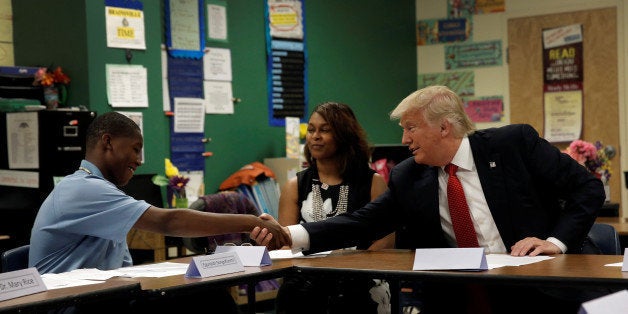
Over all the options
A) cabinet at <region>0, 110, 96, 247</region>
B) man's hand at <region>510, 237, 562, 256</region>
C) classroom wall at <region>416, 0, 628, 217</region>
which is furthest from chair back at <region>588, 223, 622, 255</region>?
classroom wall at <region>416, 0, 628, 217</region>

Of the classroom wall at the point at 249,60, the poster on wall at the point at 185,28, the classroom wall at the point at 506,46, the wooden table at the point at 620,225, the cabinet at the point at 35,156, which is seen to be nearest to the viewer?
the wooden table at the point at 620,225

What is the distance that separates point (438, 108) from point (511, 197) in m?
0.45

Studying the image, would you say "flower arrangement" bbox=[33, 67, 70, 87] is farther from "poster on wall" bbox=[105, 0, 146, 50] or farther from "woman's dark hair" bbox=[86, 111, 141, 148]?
"woman's dark hair" bbox=[86, 111, 141, 148]

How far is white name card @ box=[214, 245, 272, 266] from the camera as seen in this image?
3096 millimetres

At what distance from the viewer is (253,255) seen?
10.2 feet

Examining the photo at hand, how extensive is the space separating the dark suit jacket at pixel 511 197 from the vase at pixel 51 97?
8.89 feet

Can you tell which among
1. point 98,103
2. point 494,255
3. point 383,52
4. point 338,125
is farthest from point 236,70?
point 494,255

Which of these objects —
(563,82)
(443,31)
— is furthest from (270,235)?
(443,31)

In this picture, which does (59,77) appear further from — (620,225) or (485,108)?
(485,108)

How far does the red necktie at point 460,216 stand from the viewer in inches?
131

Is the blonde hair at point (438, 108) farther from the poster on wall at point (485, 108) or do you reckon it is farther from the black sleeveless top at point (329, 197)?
the poster on wall at point (485, 108)

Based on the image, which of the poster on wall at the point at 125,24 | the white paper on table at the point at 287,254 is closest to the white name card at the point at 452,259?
the white paper on table at the point at 287,254

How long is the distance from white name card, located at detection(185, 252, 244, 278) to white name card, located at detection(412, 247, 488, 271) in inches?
23.4

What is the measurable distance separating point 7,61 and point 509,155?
3.88 m
